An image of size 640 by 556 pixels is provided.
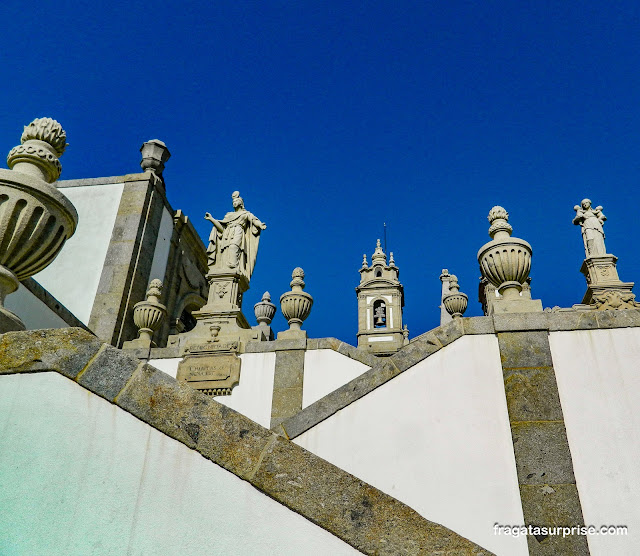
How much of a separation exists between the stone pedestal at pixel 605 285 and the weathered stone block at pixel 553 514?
7016 mm

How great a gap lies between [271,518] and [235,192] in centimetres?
905

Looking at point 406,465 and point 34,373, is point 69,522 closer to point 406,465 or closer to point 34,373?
point 34,373

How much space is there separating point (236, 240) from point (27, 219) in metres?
6.18

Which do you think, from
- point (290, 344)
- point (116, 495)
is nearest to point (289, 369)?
point (290, 344)

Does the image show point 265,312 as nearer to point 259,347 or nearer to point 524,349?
point 259,347

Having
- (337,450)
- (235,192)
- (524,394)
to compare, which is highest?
(235,192)

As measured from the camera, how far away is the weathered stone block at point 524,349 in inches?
183

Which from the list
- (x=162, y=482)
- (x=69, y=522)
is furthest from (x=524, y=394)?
(x=69, y=522)

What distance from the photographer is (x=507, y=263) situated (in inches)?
212

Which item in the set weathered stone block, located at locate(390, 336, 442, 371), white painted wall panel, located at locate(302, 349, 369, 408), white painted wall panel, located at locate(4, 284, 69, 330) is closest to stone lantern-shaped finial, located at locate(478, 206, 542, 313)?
weathered stone block, located at locate(390, 336, 442, 371)

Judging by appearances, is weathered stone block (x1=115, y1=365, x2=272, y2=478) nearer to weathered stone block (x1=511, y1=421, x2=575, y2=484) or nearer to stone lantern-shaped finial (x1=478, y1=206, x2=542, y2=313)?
weathered stone block (x1=511, y1=421, x2=575, y2=484)

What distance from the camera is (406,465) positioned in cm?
436

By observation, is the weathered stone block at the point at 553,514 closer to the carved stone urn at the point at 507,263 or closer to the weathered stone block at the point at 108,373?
the carved stone urn at the point at 507,263

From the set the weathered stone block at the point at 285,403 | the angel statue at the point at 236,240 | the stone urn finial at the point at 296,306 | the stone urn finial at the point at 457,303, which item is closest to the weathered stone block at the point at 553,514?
the weathered stone block at the point at 285,403
